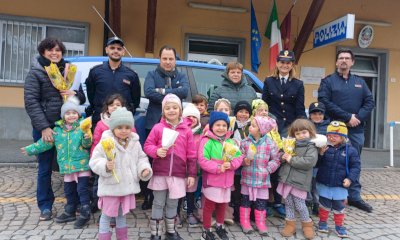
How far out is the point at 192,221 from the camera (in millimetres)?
3902

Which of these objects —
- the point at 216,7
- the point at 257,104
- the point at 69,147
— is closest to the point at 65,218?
the point at 69,147

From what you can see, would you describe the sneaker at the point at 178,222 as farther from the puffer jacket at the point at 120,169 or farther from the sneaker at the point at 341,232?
the sneaker at the point at 341,232

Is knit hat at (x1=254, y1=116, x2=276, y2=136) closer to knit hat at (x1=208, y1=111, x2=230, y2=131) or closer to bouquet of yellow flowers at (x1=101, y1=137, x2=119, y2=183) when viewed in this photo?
knit hat at (x1=208, y1=111, x2=230, y2=131)

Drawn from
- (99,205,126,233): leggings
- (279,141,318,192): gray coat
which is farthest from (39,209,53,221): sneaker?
(279,141,318,192): gray coat

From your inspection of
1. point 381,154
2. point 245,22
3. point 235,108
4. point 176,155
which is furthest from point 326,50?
point 176,155

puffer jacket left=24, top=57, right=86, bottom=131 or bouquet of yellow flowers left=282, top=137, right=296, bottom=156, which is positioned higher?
puffer jacket left=24, top=57, right=86, bottom=131

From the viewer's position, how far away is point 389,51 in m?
11.2

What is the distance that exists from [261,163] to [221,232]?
2.64ft

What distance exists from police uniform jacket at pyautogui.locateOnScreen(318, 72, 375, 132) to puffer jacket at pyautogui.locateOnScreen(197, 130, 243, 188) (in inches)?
69.2

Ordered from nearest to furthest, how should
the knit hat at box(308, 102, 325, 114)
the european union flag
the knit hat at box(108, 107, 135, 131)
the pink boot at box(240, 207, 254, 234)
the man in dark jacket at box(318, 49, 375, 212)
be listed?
the knit hat at box(108, 107, 135, 131) < the pink boot at box(240, 207, 254, 234) < the knit hat at box(308, 102, 325, 114) < the man in dark jacket at box(318, 49, 375, 212) < the european union flag

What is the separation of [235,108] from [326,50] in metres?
7.79

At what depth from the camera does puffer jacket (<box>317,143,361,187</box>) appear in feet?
12.5

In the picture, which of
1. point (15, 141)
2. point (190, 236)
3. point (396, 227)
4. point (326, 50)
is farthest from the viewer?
point (326, 50)

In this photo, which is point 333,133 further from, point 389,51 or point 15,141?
point 389,51
